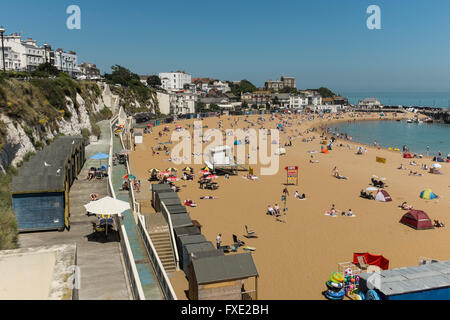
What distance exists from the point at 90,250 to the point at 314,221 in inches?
467

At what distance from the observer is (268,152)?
4091 cm

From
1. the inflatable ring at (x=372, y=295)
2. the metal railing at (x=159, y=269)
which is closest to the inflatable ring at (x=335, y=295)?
the inflatable ring at (x=372, y=295)

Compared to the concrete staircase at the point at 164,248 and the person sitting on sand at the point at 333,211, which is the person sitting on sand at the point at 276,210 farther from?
the concrete staircase at the point at 164,248

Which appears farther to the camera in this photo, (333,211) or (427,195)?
(427,195)

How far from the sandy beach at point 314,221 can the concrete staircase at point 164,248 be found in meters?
3.14

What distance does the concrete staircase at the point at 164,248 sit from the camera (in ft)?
42.3

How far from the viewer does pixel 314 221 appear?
1888 centimetres

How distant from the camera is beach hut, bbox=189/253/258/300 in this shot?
31.9 feet

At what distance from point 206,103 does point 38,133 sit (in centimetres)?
8523

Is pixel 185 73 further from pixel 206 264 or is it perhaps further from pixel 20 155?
pixel 206 264

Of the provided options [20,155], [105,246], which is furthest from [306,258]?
[20,155]
